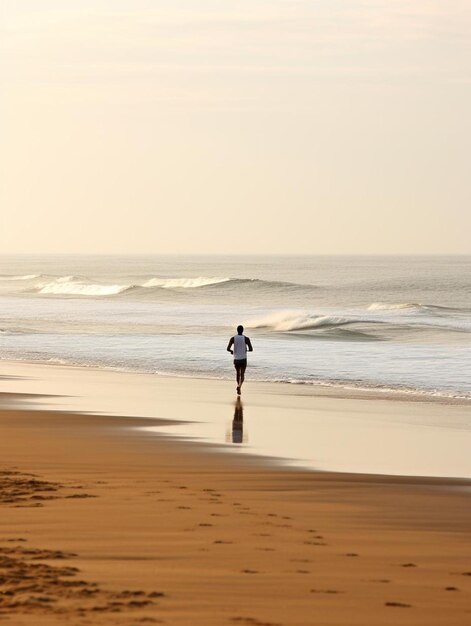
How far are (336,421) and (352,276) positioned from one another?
119927 millimetres

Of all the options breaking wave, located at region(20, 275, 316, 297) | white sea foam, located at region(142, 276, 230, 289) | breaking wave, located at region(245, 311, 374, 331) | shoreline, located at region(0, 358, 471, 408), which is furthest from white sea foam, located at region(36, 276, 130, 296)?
shoreline, located at region(0, 358, 471, 408)

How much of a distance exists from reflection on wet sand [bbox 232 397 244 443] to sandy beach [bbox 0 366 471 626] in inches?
69.9

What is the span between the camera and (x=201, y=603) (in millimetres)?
6941

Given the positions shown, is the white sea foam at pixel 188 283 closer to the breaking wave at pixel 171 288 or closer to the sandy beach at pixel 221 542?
the breaking wave at pixel 171 288

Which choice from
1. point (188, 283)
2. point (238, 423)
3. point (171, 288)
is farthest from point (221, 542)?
point (188, 283)

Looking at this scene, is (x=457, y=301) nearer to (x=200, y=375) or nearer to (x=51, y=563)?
(x=200, y=375)

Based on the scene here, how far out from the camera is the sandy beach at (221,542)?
6.87 metres

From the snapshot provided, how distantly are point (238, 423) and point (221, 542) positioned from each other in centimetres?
909

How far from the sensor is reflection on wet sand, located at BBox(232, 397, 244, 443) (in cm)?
1589

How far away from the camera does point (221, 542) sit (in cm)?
862

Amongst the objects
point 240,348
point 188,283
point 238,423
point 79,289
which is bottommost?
point 238,423

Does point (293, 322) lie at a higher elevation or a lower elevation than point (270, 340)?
higher

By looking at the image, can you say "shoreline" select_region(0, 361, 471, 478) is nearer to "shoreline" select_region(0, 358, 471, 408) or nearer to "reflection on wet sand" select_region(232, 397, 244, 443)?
"reflection on wet sand" select_region(232, 397, 244, 443)

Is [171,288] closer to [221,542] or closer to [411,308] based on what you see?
[411,308]
